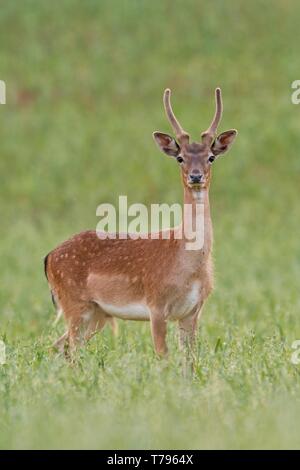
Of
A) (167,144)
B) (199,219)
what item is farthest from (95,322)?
(167,144)

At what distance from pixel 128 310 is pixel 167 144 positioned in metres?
1.28

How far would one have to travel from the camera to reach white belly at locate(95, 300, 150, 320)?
31.1ft

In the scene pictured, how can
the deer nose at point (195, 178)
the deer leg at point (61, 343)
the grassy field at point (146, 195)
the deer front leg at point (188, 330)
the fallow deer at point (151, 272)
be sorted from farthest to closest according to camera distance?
the deer leg at point (61, 343) < the deer front leg at point (188, 330) < the fallow deer at point (151, 272) < the deer nose at point (195, 178) < the grassy field at point (146, 195)

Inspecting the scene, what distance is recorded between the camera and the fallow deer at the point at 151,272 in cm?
922

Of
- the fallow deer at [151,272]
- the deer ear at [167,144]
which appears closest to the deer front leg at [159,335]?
the fallow deer at [151,272]

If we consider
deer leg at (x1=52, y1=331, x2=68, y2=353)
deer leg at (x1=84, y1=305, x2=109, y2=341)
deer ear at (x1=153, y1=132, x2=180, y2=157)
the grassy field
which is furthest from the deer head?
deer leg at (x1=52, y1=331, x2=68, y2=353)

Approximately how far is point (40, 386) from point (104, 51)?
88.6ft

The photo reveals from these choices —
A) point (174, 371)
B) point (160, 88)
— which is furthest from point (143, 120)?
point (174, 371)

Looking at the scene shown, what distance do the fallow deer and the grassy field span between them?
10.6 inches

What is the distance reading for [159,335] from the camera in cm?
912

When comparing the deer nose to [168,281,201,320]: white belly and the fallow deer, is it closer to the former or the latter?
the fallow deer

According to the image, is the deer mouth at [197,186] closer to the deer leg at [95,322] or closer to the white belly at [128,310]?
the white belly at [128,310]

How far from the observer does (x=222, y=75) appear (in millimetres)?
32719
